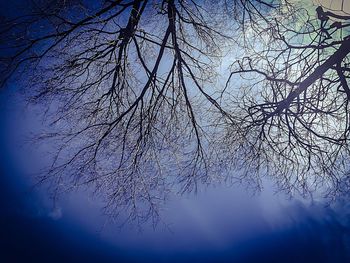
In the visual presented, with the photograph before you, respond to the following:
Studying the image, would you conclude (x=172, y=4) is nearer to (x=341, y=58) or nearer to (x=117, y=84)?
(x=117, y=84)

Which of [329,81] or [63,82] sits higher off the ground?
[63,82]

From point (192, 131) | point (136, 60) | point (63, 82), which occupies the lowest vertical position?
point (192, 131)

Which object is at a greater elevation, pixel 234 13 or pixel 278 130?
pixel 234 13

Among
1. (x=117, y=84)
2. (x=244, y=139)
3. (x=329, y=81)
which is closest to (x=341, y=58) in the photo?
(x=329, y=81)

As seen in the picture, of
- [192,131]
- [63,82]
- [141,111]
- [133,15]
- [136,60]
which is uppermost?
[133,15]

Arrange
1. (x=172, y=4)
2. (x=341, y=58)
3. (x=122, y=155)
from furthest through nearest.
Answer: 1. (x=172, y=4)
2. (x=122, y=155)
3. (x=341, y=58)

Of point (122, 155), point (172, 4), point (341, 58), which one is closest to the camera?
point (341, 58)

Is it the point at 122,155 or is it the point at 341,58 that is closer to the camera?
the point at 341,58

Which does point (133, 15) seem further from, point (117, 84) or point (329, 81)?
point (329, 81)

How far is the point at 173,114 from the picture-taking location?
5219mm

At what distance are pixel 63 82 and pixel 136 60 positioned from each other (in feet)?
4.86

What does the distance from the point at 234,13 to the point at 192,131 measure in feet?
8.76

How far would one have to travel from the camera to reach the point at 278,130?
5086 millimetres

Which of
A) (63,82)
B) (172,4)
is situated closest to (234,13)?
(172,4)
